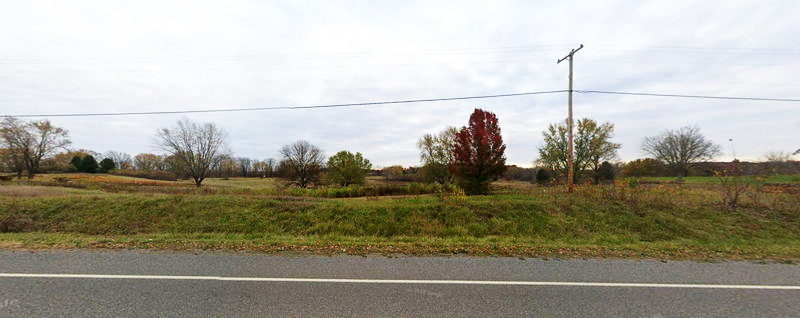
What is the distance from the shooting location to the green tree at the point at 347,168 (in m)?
37.7

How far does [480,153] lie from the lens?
2292 centimetres

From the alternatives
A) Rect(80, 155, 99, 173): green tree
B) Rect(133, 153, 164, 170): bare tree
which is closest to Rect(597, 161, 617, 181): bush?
Rect(80, 155, 99, 173): green tree

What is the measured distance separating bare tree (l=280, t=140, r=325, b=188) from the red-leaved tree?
25.7 metres

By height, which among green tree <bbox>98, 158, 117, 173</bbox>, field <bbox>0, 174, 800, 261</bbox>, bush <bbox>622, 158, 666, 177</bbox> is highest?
bush <bbox>622, 158, 666, 177</bbox>

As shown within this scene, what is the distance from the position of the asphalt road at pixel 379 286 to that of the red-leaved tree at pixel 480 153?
57.5 ft

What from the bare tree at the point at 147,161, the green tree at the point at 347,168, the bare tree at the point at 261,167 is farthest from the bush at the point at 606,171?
the bare tree at the point at 147,161

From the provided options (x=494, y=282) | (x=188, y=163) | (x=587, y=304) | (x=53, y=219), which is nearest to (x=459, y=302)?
(x=494, y=282)

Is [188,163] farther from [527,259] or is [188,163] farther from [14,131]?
[527,259]

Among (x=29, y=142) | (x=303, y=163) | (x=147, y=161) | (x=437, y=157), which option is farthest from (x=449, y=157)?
(x=147, y=161)

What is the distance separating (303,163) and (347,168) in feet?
28.6

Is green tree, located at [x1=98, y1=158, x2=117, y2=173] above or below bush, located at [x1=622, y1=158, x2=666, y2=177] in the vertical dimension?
A: below

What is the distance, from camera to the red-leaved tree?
22.9 meters

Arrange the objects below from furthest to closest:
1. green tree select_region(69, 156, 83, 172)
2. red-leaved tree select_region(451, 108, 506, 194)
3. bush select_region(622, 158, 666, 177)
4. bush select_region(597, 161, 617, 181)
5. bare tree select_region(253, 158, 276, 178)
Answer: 1. bare tree select_region(253, 158, 276, 178)
2. green tree select_region(69, 156, 83, 172)
3. bush select_region(622, 158, 666, 177)
4. bush select_region(597, 161, 617, 181)
5. red-leaved tree select_region(451, 108, 506, 194)

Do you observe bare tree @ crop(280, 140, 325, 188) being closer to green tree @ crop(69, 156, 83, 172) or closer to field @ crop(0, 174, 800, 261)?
field @ crop(0, 174, 800, 261)
